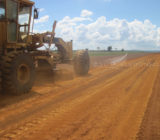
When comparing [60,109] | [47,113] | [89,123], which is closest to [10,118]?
[47,113]

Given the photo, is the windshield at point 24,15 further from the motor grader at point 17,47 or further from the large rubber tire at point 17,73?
the large rubber tire at point 17,73

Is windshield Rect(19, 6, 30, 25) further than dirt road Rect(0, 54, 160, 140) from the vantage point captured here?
Yes

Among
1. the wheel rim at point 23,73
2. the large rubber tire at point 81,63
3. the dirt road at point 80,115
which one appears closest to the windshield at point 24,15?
the wheel rim at point 23,73

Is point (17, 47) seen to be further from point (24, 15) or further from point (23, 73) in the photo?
point (24, 15)

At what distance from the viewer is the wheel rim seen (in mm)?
6578

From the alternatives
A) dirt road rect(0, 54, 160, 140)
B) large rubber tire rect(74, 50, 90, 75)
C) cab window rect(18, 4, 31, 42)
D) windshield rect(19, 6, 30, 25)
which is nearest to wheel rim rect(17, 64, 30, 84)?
dirt road rect(0, 54, 160, 140)

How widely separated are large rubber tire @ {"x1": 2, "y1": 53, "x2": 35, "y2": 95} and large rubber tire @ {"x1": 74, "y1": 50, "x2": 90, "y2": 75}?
15.9ft

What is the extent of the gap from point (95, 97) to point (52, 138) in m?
3.12

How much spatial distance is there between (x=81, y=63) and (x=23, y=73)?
5.28 m

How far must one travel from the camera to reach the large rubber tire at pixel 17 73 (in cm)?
594

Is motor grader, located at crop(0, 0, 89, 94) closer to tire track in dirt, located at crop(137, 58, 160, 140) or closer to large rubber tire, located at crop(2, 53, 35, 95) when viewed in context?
large rubber tire, located at crop(2, 53, 35, 95)

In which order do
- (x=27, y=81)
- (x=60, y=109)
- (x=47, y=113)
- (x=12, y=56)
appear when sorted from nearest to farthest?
1. (x=47, y=113)
2. (x=60, y=109)
3. (x=12, y=56)
4. (x=27, y=81)

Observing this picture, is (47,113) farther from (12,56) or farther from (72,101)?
(12,56)

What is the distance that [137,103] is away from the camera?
571 centimetres
